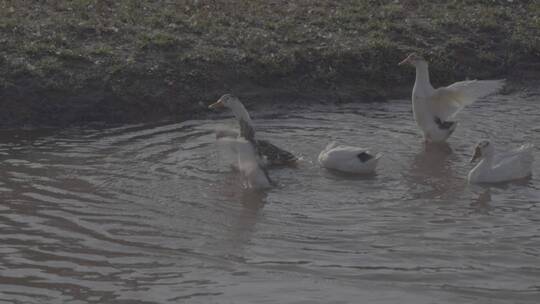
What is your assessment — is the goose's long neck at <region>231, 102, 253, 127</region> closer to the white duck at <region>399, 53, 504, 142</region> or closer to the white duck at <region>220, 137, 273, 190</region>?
→ the white duck at <region>220, 137, 273, 190</region>

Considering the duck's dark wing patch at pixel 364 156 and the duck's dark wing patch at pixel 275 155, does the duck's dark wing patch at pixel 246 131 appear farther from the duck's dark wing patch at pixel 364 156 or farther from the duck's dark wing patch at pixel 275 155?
the duck's dark wing patch at pixel 364 156

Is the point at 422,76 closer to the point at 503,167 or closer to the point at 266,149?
the point at 503,167

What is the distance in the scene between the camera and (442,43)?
47.4ft

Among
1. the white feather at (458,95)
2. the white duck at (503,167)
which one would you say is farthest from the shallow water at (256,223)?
the white feather at (458,95)

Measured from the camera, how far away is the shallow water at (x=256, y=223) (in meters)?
7.25

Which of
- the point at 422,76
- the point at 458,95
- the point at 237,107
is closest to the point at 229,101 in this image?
the point at 237,107

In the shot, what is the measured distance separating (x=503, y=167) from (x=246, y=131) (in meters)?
2.64

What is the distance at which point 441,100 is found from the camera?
39.4 feet

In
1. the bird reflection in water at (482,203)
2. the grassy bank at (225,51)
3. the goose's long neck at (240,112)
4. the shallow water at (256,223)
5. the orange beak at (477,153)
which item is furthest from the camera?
→ the grassy bank at (225,51)

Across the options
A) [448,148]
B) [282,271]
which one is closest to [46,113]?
[448,148]

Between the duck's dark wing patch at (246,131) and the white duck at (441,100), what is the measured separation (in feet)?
7.12

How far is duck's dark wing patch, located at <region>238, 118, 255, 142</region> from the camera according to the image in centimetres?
1062

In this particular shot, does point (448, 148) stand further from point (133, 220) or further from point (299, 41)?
point (133, 220)

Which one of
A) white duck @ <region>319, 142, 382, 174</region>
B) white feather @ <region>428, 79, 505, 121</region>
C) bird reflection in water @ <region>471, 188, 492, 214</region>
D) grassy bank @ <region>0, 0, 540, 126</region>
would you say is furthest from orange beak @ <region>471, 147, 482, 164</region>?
A: grassy bank @ <region>0, 0, 540, 126</region>
